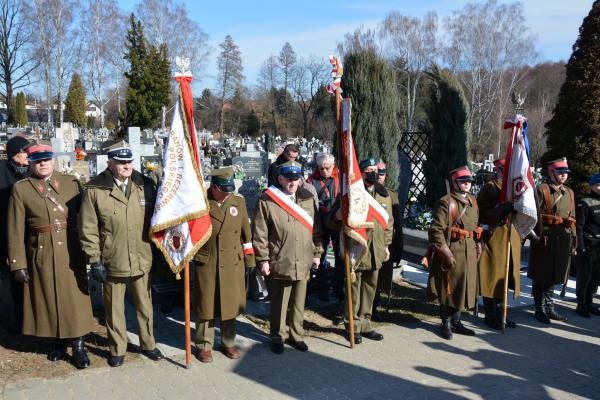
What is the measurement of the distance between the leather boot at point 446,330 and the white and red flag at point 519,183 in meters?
1.39

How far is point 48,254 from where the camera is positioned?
4469mm

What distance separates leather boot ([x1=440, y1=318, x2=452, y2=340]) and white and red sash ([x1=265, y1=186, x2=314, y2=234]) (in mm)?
2026

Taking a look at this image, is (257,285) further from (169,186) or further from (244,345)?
(169,186)

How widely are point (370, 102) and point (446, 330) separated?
472cm

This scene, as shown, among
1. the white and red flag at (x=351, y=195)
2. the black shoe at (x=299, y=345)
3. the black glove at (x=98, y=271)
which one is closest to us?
the black glove at (x=98, y=271)

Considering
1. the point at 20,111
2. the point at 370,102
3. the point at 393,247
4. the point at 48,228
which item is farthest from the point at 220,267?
the point at 20,111

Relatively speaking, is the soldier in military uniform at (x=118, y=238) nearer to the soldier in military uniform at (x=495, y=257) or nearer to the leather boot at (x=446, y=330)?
the leather boot at (x=446, y=330)

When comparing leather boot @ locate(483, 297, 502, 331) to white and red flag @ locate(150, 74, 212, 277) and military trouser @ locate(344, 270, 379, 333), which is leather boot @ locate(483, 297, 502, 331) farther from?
white and red flag @ locate(150, 74, 212, 277)

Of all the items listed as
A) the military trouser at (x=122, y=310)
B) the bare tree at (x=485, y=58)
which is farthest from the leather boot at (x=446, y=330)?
the bare tree at (x=485, y=58)

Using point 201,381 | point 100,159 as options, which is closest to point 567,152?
point 201,381

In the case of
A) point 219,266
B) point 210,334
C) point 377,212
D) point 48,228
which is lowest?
point 210,334

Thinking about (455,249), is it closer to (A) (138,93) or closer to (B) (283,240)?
(B) (283,240)

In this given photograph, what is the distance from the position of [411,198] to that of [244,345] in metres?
7.61

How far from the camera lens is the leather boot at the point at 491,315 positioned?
595cm
